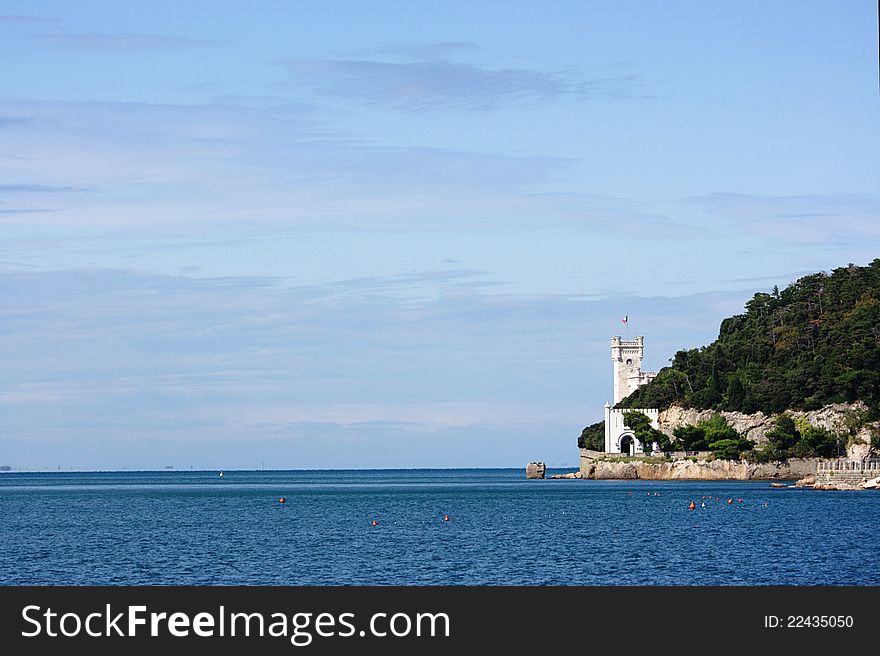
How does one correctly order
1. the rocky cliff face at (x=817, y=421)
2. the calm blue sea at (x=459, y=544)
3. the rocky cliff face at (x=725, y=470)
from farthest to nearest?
the rocky cliff face at (x=725, y=470) → the rocky cliff face at (x=817, y=421) → the calm blue sea at (x=459, y=544)

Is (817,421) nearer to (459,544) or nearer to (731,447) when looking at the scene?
(731,447)

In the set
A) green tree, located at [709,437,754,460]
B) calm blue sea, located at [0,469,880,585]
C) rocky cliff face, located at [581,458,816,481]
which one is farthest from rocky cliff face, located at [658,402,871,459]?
calm blue sea, located at [0,469,880,585]

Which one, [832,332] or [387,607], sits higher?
[832,332]

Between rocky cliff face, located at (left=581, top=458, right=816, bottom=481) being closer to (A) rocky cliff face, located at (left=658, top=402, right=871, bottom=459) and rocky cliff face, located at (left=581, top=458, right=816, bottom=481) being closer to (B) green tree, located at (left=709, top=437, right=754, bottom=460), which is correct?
(B) green tree, located at (left=709, top=437, right=754, bottom=460)

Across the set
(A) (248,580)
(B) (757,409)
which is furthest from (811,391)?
(A) (248,580)

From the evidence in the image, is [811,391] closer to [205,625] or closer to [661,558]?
[661,558]

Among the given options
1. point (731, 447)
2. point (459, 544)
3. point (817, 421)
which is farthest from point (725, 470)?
point (459, 544)

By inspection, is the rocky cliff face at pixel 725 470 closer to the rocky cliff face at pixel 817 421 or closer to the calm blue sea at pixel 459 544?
the rocky cliff face at pixel 817 421

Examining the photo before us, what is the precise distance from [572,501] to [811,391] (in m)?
68.7

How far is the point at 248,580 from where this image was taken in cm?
5812

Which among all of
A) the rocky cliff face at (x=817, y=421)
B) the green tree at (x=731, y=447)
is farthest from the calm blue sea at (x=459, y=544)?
the green tree at (x=731, y=447)

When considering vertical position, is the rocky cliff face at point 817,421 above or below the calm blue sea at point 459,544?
above

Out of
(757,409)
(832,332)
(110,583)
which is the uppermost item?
(832,332)

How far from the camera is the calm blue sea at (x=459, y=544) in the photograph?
59.3m
